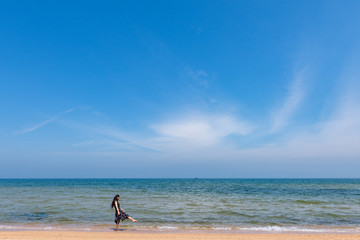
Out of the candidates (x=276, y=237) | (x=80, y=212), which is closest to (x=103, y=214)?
(x=80, y=212)

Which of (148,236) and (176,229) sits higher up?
(148,236)

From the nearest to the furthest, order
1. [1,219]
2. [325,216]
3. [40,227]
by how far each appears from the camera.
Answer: [40,227] → [1,219] → [325,216]

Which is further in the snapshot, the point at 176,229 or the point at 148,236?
the point at 176,229

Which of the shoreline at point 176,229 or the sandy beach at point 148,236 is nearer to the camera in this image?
the sandy beach at point 148,236

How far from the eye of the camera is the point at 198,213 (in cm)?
1911

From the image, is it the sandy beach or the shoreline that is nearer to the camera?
the sandy beach

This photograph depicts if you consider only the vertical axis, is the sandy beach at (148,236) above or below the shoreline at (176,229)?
above

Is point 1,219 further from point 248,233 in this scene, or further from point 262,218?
point 262,218

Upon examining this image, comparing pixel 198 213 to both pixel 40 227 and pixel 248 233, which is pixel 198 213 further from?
pixel 40 227

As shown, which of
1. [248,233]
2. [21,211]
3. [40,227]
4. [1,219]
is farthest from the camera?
[21,211]

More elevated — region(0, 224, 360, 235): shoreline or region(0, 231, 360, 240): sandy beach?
region(0, 231, 360, 240): sandy beach

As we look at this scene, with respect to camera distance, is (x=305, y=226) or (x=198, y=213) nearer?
(x=305, y=226)

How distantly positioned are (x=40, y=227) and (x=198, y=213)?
10288 millimetres

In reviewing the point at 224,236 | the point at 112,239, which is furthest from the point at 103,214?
the point at 224,236
